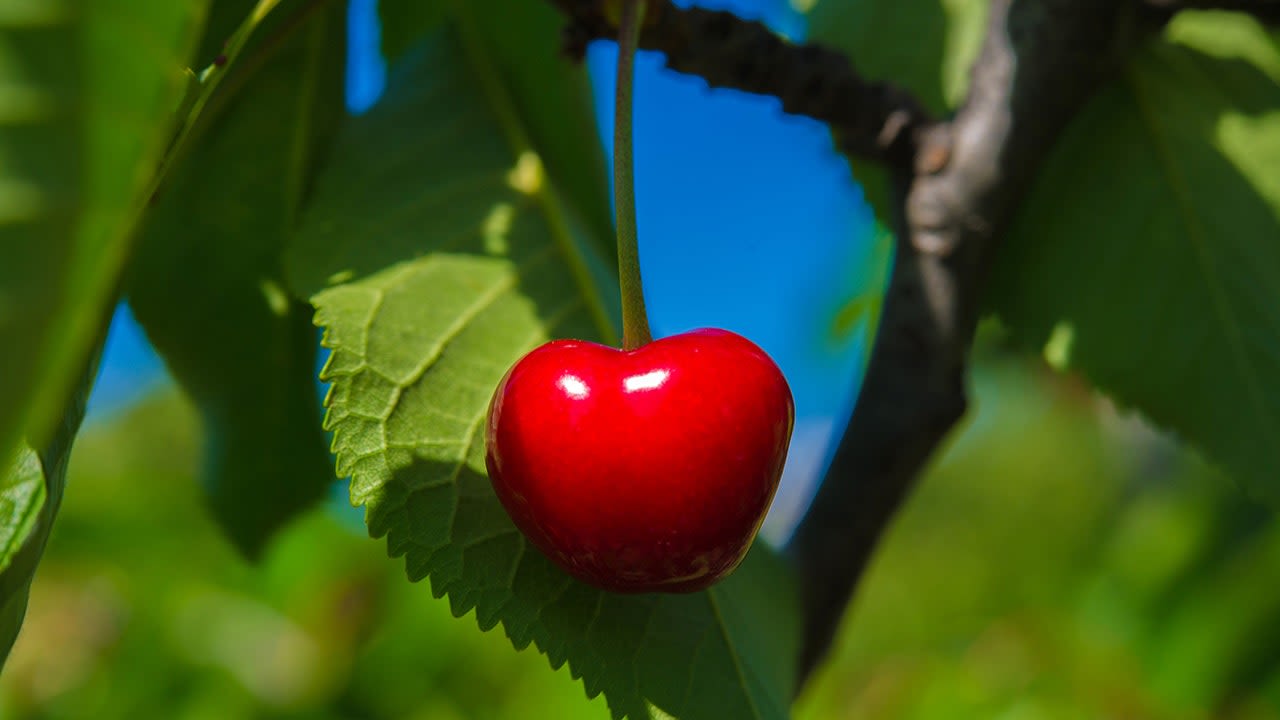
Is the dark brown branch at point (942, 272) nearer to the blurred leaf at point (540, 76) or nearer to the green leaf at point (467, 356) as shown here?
the green leaf at point (467, 356)

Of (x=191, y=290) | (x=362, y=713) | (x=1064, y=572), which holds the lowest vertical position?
(x=1064, y=572)

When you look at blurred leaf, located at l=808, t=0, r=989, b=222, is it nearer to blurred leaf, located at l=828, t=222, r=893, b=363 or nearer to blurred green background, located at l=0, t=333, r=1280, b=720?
blurred leaf, located at l=828, t=222, r=893, b=363

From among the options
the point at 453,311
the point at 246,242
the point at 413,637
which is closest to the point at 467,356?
the point at 453,311

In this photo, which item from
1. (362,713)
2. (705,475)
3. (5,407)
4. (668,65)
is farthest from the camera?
(362,713)

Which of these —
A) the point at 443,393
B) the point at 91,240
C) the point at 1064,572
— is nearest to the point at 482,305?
the point at 443,393

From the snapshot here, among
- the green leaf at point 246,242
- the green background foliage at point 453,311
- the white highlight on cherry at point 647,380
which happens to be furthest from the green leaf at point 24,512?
the green leaf at point 246,242

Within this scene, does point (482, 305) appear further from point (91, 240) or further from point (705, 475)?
point (91, 240)

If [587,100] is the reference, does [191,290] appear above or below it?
below

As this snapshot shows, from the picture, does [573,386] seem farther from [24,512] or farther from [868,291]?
[868,291]
